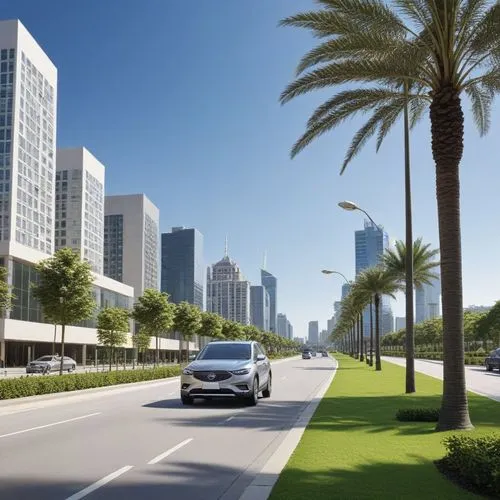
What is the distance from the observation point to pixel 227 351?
1822cm

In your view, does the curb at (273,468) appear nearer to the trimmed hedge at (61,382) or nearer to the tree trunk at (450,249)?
Answer: the tree trunk at (450,249)

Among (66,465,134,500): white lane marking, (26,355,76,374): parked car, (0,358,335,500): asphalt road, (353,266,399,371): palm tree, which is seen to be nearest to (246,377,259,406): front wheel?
(0,358,335,500): asphalt road

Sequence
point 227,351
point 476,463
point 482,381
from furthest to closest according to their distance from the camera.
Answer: point 482,381 < point 227,351 < point 476,463

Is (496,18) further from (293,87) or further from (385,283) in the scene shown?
(385,283)

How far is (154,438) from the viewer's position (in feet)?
36.3

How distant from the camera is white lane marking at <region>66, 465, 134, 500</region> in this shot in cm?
677

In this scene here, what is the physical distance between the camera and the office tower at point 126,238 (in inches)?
6949

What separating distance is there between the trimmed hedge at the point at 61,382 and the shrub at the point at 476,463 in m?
14.6

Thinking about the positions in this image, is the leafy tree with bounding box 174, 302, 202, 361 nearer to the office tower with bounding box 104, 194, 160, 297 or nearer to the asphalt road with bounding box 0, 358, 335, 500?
the asphalt road with bounding box 0, 358, 335, 500

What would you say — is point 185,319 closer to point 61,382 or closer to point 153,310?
point 153,310

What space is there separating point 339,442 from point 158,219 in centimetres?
19247

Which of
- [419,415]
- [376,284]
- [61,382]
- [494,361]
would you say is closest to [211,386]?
[419,415]

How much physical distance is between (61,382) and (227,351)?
7.11 meters

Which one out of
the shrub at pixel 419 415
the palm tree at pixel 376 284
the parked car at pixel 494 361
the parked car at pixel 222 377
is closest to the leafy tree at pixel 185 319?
the palm tree at pixel 376 284
